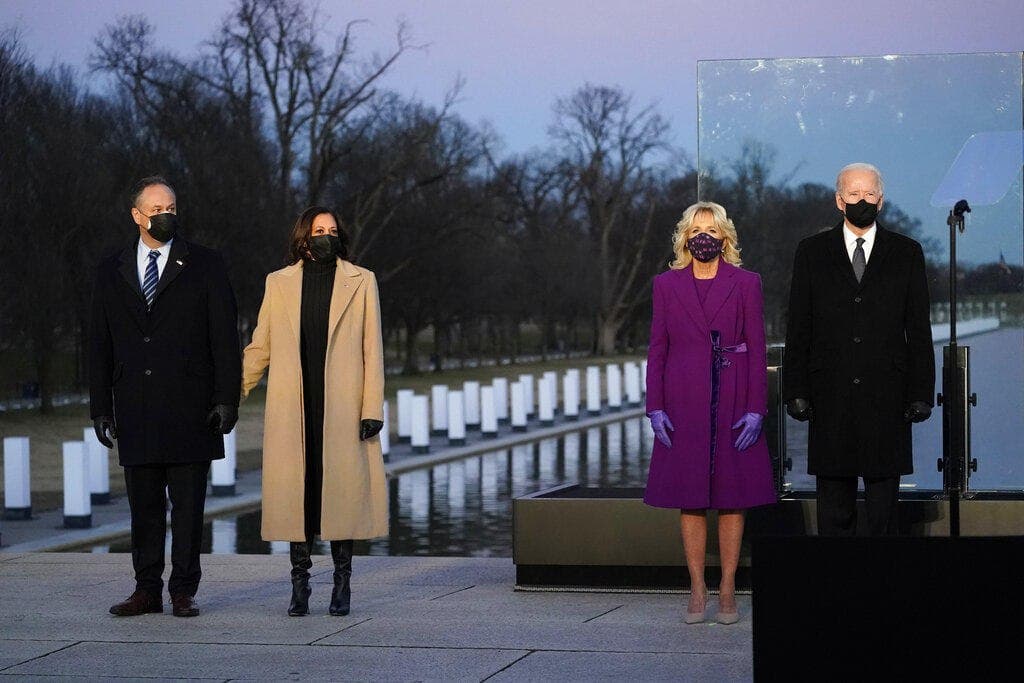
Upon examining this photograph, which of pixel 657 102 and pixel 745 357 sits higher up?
pixel 657 102

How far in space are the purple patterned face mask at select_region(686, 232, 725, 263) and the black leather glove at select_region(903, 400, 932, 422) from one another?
104 centimetres

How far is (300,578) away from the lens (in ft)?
26.3

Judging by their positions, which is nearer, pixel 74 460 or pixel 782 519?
pixel 782 519

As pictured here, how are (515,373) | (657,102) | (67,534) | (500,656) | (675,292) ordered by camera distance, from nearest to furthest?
(500,656), (675,292), (67,534), (515,373), (657,102)

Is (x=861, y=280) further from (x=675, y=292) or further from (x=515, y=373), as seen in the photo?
(x=515, y=373)

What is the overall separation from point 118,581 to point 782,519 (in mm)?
3562

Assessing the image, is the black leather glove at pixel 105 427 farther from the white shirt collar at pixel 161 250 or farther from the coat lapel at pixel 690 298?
the coat lapel at pixel 690 298

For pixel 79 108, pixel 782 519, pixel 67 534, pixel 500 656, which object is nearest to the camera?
pixel 500 656

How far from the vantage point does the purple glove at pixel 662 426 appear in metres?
7.46

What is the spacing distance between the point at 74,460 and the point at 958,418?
8.59 metres

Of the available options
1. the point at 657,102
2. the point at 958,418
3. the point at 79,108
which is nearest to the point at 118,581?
the point at 958,418

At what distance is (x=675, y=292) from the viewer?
753cm

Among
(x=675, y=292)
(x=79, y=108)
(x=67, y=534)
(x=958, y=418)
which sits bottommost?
(x=67, y=534)

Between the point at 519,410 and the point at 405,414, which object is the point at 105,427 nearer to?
the point at 405,414
